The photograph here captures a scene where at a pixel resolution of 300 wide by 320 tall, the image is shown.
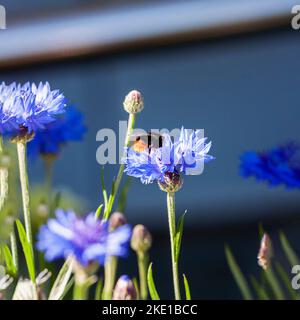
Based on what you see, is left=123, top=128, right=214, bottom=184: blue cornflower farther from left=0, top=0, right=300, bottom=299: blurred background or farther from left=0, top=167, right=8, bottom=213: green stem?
left=0, top=0, right=300, bottom=299: blurred background

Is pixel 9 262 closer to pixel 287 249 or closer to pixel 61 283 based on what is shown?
pixel 61 283

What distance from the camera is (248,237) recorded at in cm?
259

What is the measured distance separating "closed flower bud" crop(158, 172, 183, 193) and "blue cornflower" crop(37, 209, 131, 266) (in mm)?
116

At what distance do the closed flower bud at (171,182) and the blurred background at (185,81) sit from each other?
1.71 m

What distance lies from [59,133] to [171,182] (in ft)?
0.84

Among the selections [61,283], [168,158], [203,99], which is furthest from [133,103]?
[203,99]

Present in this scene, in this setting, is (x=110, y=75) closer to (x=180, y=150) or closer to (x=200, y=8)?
(x=200, y=8)

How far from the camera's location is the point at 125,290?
0.84 metres

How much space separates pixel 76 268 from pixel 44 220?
11.8 inches

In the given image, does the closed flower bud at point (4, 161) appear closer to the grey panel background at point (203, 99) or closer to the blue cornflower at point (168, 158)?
the blue cornflower at point (168, 158)

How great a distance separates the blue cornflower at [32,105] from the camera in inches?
33.6

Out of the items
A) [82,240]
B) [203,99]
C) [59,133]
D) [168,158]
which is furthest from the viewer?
[203,99]

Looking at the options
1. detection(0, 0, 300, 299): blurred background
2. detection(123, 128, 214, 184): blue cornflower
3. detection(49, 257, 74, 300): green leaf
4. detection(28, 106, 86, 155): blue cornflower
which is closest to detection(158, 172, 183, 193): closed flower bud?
detection(123, 128, 214, 184): blue cornflower

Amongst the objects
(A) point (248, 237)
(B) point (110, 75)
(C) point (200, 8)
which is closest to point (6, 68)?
(B) point (110, 75)
